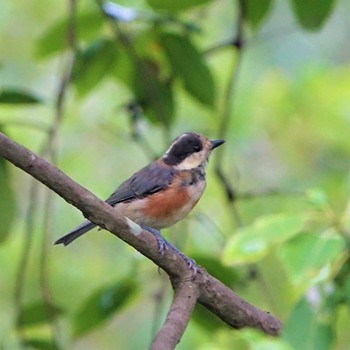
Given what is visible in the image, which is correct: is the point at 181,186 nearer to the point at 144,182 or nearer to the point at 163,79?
the point at 144,182

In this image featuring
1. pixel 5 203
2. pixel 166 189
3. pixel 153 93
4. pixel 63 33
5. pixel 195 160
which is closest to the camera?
pixel 5 203

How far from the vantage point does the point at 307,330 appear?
2646 millimetres

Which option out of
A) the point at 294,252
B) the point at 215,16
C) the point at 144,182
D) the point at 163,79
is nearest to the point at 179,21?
the point at 163,79

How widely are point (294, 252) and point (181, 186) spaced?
1272 mm

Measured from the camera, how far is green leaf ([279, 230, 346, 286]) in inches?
111

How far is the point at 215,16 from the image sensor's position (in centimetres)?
709

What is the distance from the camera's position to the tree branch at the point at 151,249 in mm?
2576

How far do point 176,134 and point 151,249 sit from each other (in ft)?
11.6

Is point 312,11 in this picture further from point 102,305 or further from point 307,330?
point 307,330

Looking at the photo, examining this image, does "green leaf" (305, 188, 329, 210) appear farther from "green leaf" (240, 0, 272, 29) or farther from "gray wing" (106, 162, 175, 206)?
"green leaf" (240, 0, 272, 29)

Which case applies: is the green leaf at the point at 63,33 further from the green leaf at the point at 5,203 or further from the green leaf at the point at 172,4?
the green leaf at the point at 5,203

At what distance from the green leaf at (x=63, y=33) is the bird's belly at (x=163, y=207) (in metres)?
0.81

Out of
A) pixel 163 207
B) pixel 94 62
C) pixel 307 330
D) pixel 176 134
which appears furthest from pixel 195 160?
pixel 176 134

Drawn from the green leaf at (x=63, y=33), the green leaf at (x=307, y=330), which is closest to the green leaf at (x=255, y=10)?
the green leaf at (x=63, y=33)
